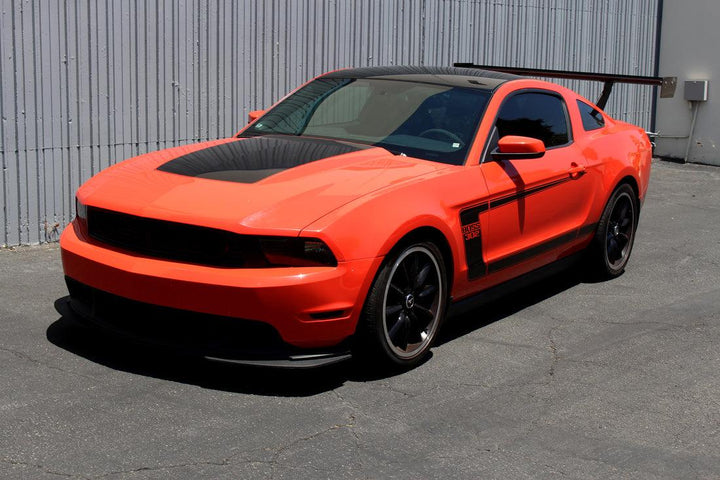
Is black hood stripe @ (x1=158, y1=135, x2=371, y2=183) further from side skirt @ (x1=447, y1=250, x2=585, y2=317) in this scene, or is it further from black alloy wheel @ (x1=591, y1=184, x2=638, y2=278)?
black alloy wheel @ (x1=591, y1=184, x2=638, y2=278)

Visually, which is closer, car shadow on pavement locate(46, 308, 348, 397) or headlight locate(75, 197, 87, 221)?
car shadow on pavement locate(46, 308, 348, 397)

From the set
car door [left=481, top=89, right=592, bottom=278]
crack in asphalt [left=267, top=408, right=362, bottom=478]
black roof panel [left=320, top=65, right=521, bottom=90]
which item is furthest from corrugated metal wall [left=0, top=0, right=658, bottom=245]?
crack in asphalt [left=267, top=408, right=362, bottom=478]

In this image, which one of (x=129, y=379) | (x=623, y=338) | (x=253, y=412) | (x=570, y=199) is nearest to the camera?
(x=253, y=412)

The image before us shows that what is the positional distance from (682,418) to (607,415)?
1.19 ft

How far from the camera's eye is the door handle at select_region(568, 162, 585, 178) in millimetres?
7113

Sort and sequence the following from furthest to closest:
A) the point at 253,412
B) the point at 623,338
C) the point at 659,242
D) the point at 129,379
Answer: the point at 659,242 → the point at 623,338 → the point at 129,379 → the point at 253,412

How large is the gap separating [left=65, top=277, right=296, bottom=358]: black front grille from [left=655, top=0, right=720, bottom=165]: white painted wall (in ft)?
35.2

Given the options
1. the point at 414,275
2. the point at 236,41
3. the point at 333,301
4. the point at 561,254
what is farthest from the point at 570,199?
the point at 236,41

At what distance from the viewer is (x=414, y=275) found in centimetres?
567

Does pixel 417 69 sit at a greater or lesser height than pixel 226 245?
greater

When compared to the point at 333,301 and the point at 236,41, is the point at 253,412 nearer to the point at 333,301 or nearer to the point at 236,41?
the point at 333,301

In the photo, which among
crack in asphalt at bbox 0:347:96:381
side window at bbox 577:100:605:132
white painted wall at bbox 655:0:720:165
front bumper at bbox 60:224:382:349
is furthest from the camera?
white painted wall at bbox 655:0:720:165

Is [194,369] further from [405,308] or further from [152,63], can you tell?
[152,63]

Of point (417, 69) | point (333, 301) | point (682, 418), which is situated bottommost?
point (682, 418)
